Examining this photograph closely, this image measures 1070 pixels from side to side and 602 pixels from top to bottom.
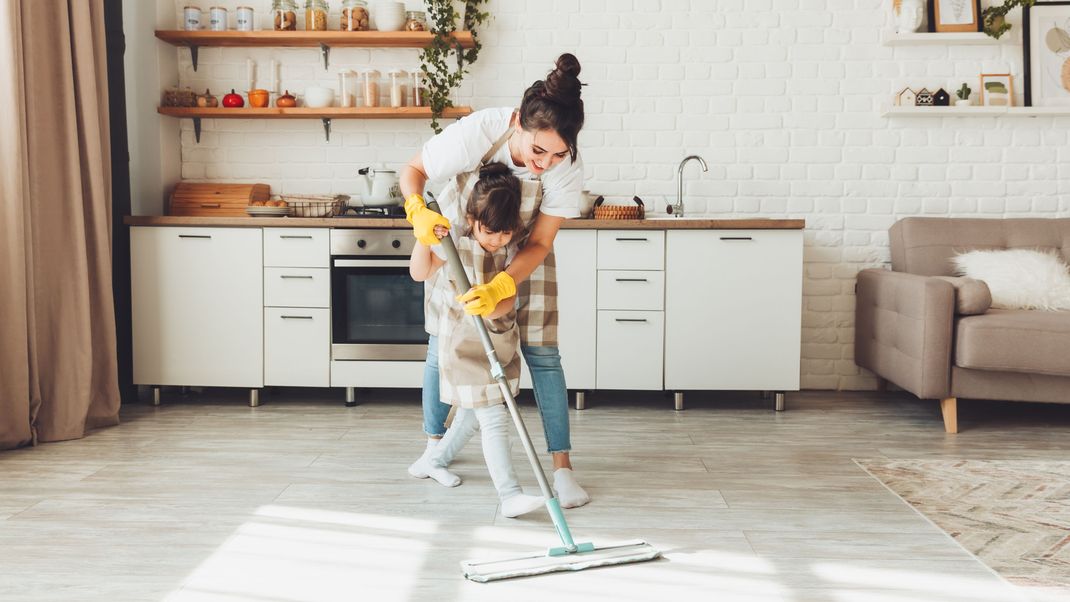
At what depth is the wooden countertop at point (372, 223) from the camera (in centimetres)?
348

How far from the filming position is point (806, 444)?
9.82 ft

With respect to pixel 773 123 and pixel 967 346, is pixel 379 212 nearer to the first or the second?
pixel 773 123

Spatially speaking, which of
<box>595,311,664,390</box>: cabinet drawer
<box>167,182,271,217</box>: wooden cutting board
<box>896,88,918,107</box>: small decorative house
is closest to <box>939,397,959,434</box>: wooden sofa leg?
<box>595,311,664,390</box>: cabinet drawer

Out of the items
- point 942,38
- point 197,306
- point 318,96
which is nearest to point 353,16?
point 318,96

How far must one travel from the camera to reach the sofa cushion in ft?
9.95

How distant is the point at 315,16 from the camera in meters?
3.90

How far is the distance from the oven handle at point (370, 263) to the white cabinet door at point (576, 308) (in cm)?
65

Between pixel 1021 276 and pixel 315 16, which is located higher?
pixel 315 16

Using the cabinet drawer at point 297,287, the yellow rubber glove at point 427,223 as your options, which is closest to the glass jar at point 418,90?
the cabinet drawer at point 297,287

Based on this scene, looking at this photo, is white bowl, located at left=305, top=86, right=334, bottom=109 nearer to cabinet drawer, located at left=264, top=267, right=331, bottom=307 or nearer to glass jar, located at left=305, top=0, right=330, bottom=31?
glass jar, located at left=305, top=0, right=330, bottom=31

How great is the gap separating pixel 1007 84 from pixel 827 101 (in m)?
0.79

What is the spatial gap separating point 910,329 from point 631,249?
1102 millimetres

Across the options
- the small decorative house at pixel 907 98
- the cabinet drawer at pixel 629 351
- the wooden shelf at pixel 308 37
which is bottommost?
the cabinet drawer at pixel 629 351

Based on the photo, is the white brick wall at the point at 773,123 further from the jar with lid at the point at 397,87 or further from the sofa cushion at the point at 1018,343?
the sofa cushion at the point at 1018,343
